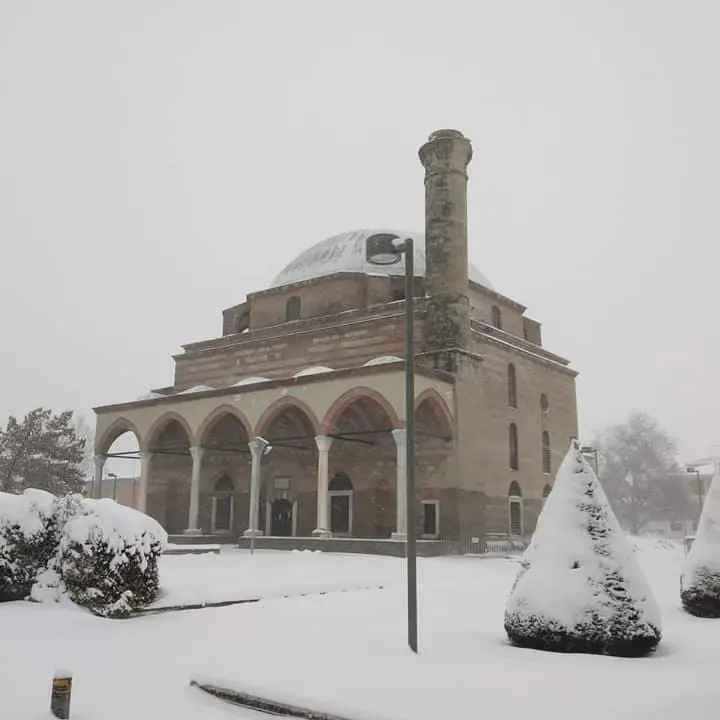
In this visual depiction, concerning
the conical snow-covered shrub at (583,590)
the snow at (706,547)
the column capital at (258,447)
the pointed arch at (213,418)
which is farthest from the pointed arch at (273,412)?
the conical snow-covered shrub at (583,590)

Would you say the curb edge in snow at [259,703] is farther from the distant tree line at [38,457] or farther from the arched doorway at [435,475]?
the distant tree line at [38,457]

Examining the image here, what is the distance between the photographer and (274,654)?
732cm

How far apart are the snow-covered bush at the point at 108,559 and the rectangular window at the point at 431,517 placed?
46.8ft

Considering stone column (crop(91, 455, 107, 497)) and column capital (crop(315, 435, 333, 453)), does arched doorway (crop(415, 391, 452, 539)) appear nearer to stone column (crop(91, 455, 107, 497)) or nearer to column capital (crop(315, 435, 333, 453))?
column capital (crop(315, 435, 333, 453))

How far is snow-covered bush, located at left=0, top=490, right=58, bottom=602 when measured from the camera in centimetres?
1045

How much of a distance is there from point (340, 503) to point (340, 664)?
19.1 m

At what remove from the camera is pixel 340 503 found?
25719 millimetres

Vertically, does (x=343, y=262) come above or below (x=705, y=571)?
above

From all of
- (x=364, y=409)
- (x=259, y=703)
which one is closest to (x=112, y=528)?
(x=259, y=703)

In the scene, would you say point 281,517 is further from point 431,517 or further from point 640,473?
point 640,473

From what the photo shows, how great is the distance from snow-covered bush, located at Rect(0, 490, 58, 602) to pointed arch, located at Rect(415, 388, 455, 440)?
1320 cm

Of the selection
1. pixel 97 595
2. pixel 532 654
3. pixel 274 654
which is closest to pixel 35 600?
pixel 97 595

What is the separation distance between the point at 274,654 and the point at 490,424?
18.8 meters

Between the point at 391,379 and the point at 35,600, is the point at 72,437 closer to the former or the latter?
the point at 391,379
